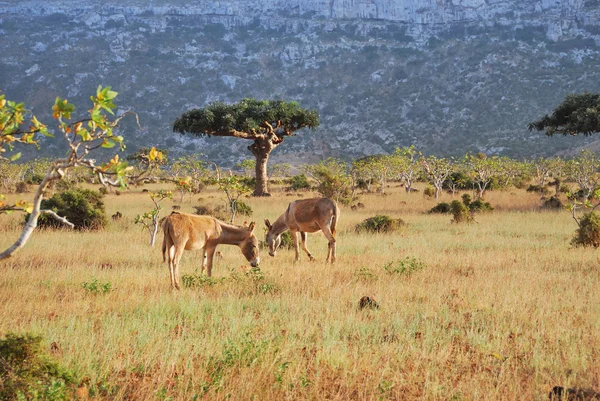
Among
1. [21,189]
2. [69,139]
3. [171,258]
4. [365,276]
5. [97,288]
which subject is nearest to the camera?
[69,139]

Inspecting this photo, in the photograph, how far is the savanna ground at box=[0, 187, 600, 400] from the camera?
5152 mm

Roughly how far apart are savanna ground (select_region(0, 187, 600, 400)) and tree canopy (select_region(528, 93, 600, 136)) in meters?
16.5

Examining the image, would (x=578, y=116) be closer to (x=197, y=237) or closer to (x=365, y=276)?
(x=365, y=276)

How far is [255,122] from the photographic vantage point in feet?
116

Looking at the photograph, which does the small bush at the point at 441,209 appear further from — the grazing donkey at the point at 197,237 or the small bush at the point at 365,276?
the grazing donkey at the point at 197,237

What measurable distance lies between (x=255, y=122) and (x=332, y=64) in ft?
355

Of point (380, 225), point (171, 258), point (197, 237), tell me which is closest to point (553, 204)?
point (380, 225)

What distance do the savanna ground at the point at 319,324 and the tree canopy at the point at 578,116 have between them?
16514 mm

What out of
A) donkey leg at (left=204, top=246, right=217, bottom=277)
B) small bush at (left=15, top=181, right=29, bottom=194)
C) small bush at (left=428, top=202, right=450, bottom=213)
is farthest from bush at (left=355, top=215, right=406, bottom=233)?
small bush at (left=15, top=181, right=29, bottom=194)

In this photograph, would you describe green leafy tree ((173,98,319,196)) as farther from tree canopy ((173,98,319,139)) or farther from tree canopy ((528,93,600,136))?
tree canopy ((528,93,600,136))

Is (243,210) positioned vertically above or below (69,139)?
below

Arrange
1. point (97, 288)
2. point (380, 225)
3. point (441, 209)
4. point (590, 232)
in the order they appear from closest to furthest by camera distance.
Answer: point (97, 288), point (590, 232), point (380, 225), point (441, 209)

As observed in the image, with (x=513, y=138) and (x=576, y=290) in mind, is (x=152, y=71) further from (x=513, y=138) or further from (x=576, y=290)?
(x=576, y=290)

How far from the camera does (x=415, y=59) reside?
133625 millimetres
